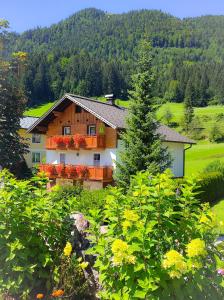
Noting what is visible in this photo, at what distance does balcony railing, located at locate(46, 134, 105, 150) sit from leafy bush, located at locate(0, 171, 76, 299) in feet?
78.7

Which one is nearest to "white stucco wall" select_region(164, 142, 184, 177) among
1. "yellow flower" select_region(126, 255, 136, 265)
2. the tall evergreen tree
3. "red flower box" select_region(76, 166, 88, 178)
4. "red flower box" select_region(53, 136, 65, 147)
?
"red flower box" select_region(76, 166, 88, 178)

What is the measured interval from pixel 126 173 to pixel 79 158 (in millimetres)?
10339

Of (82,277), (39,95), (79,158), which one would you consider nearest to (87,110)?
(79,158)

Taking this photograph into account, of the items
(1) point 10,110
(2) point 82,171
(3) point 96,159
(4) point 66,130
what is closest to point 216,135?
(4) point 66,130

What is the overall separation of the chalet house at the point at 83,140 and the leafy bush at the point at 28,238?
22.4 metres

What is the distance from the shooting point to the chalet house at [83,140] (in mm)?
30156

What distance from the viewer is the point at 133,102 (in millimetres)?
23531

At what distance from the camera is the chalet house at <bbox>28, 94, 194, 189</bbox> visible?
98.9 feet

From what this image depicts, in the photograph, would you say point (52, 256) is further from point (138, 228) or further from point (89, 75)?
point (89, 75)

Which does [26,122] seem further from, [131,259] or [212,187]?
[131,259]

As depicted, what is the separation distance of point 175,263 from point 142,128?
64.4 feet

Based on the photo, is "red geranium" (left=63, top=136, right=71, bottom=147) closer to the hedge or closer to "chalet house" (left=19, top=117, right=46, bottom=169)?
the hedge

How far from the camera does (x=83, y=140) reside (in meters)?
31.0

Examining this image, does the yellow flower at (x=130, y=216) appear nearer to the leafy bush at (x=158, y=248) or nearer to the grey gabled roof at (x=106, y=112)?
the leafy bush at (x=158, y=248)
